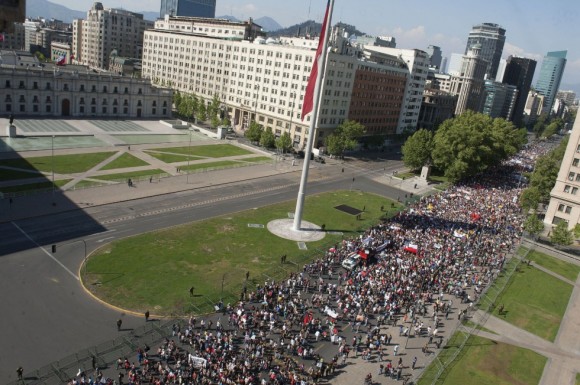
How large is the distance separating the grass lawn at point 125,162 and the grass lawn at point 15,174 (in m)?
11.7

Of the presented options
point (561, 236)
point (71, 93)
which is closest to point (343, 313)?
point (561, 236)

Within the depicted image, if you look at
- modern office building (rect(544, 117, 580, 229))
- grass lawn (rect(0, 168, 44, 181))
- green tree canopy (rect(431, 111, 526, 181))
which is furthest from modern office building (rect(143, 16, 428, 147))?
grass lawn (rect(0, 168, 44, 181))

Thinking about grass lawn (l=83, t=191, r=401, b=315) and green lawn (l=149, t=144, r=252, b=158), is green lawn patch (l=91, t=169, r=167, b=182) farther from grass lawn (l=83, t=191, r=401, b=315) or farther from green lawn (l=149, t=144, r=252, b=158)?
grass lawn (l=83, t=191, r=401, b=315)

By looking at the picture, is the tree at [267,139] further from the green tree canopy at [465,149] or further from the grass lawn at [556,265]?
the grass lawn at [556,265]

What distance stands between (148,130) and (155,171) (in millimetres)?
41851

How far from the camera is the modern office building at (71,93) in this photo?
373ft

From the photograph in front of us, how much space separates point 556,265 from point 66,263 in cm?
6820

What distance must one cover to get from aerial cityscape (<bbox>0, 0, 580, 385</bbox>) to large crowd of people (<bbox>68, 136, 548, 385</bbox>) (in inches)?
8.9

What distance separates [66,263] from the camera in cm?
4678

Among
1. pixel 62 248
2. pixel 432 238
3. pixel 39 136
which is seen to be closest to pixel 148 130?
pixel 39 136

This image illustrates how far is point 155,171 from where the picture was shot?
274 feet

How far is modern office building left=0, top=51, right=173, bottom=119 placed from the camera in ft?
373

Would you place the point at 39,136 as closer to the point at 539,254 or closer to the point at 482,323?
the point at 482,323

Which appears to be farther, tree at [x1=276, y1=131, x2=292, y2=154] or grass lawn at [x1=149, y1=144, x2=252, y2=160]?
tree at [x1=276, y1=131, x2=292, y2=154]
